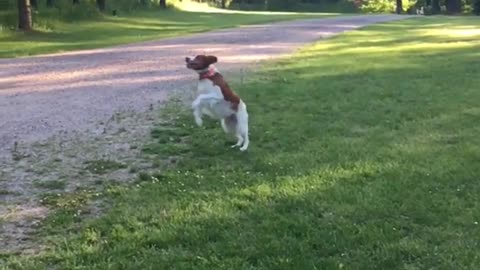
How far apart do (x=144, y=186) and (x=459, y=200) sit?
2.50 metres

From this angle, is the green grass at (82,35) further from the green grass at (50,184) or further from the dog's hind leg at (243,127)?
the green grass at (50,184)

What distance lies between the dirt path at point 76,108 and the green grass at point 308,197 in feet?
1.54

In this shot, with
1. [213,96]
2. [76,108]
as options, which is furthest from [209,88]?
[76,108]

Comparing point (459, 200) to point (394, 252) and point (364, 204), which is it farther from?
point (394, 252)

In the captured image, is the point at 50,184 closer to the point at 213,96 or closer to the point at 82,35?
the point at 213,96

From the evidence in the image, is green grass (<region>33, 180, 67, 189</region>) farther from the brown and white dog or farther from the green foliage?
the green foliage

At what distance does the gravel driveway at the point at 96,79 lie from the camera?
9.52 m

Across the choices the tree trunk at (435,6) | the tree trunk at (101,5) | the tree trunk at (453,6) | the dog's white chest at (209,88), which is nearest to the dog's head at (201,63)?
the dog's white chest at (209,88)

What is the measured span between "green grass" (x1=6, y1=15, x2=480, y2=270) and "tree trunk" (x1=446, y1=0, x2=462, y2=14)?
51634 mm

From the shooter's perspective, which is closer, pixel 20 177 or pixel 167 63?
pixel 20 177

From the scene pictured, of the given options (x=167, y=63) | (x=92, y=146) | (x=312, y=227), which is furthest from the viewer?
(x=167, y=63)

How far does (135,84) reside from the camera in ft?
42.8

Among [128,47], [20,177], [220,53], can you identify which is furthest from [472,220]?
[128,47]

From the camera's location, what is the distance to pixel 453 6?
197 feet
